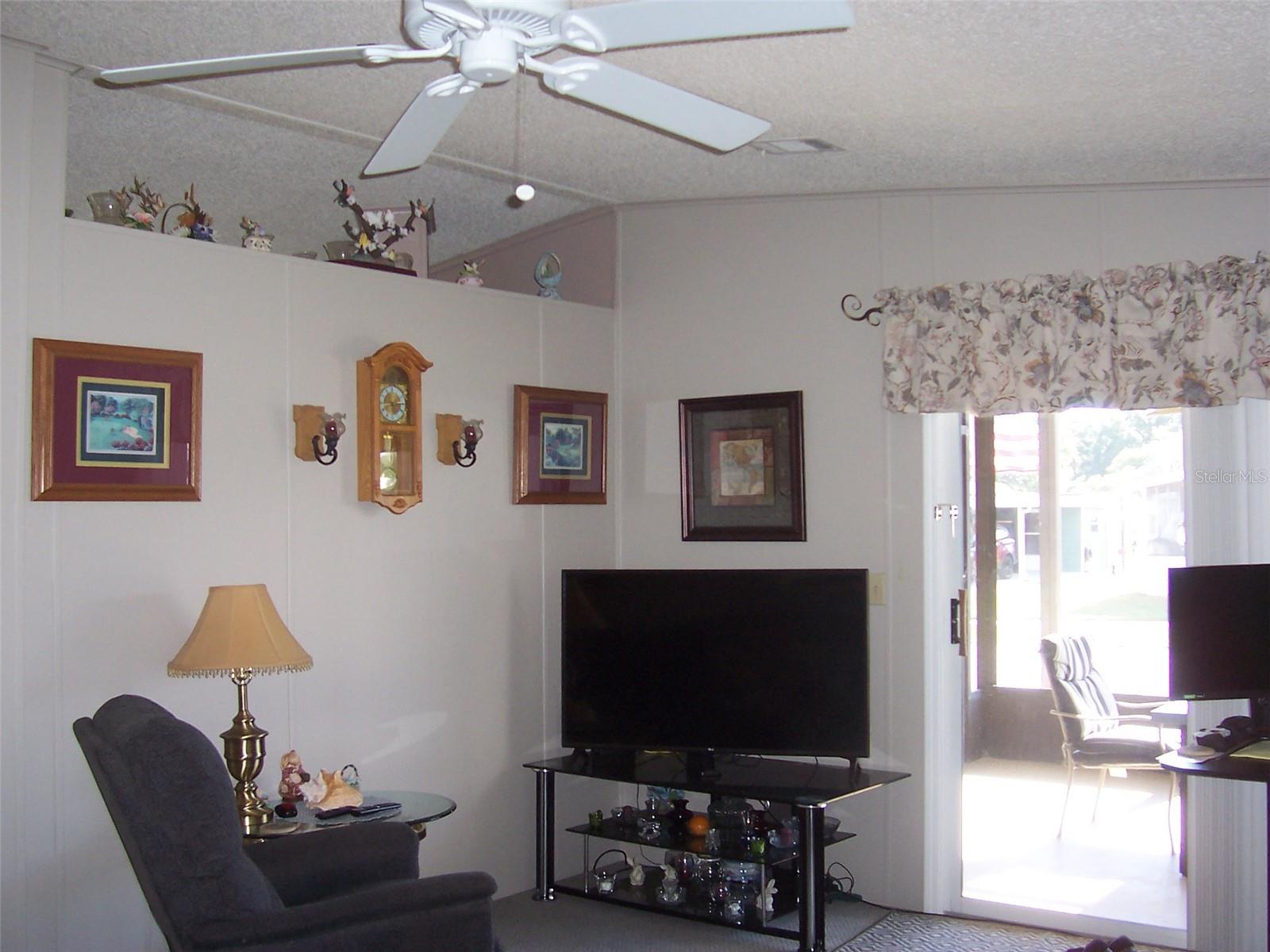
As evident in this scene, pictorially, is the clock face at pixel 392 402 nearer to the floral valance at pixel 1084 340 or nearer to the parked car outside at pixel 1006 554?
the floral valance at pixel 1084 340

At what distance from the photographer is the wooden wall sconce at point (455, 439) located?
4219 mm

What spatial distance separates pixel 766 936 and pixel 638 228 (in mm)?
2752

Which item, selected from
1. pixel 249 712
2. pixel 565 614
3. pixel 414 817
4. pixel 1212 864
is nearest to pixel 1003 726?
pixel 1212 864

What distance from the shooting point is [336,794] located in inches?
139

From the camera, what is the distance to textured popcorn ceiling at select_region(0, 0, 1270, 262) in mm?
2736

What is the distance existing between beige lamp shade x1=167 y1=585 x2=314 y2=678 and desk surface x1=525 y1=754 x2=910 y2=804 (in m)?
1.32

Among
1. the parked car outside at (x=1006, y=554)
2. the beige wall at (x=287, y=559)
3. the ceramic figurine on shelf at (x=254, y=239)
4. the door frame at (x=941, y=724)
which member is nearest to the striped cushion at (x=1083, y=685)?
the parked car outside at (x=1006, y=554)

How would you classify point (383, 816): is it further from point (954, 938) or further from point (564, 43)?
point (564, 43)

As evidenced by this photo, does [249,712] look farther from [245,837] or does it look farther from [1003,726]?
[1003,726]

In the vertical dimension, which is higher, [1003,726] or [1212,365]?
[1212,365]

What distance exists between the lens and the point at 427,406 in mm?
4211

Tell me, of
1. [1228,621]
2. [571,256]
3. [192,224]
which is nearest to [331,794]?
[192,224]

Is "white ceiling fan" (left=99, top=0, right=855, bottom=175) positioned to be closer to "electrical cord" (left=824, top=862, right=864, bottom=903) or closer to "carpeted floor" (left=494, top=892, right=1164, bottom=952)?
"carpeted floor" (left=494, top=892, right=1164, bottom=952)

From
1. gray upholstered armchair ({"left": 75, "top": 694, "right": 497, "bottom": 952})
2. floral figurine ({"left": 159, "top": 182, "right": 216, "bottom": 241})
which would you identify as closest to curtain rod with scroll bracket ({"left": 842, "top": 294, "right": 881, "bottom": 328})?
floral figurine ({"left": 159, "top": 182, "right": 216, "bottom": 241})
